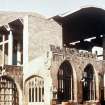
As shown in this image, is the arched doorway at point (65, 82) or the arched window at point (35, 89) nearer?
the arched doorway at point (65, 82)

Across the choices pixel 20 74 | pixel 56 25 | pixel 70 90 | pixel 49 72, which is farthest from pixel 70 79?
pixel 56 25

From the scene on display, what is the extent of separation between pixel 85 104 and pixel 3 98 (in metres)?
6.85

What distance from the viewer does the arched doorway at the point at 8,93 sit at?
26183mm

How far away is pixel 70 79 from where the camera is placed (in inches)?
1028

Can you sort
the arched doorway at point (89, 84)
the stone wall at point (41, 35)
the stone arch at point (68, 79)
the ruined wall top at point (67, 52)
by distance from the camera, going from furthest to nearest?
the stone wall at point (41, 35) < the arched doorway at point (89, 84) < the stone arch at point (68, 79) < the ruined wall top at point (67, 52)

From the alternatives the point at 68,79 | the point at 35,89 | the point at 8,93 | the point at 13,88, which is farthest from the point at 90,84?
the point at 8,93

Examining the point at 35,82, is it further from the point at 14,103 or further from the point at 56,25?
the point at 56,25

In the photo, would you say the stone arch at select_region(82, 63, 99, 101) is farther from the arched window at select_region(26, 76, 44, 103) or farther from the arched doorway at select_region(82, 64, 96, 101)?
the arched window at select_region(26, 76, 44, 103)

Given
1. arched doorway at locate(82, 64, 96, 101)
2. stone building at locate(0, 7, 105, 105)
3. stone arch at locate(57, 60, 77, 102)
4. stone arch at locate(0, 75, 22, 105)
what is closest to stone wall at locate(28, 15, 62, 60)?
stone building at locate(0, 7, 105, 105)

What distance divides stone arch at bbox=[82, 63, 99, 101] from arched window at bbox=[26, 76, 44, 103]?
416 cm

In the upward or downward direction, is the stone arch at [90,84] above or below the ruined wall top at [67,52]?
below

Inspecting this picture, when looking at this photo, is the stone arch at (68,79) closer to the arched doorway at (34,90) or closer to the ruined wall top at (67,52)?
the ruined wall top at (67,52)

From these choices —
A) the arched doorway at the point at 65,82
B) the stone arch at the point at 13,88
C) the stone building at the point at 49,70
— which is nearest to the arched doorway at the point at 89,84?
the stone building at the point at 49,70

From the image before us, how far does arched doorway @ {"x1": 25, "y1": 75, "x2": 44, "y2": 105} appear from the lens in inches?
995
